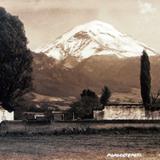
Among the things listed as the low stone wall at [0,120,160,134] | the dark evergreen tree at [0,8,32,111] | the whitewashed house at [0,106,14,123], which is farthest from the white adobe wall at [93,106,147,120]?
the dark evergreen tree at [0,8,32,111]

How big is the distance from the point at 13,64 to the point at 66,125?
Answer: 59.0ft

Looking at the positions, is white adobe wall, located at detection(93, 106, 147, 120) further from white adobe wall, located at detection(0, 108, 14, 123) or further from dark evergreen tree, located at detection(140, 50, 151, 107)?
white adobe wall, located at detection(0, 108, 14, 123)

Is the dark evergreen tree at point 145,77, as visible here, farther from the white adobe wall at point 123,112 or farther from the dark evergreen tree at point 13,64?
the dark evergreen tree at point 13,64

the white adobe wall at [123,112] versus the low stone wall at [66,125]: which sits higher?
the white adobe wall at [123,112]

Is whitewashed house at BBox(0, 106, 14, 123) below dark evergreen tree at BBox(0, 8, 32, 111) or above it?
below

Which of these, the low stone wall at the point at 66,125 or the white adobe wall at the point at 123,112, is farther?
the white adobe wall at the point at 123,112

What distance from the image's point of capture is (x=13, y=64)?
75.0 meters

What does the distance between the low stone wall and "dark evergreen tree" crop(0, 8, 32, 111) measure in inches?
350

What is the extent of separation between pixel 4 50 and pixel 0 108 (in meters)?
8.13

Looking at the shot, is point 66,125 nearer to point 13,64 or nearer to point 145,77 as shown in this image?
point 145,77

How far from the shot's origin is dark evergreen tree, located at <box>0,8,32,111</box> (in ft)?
242

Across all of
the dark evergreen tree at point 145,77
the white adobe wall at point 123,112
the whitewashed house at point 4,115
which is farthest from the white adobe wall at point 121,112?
the whitewashed house at point 4,115

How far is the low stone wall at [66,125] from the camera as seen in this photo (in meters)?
54.1

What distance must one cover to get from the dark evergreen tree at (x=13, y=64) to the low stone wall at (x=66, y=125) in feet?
29.2
